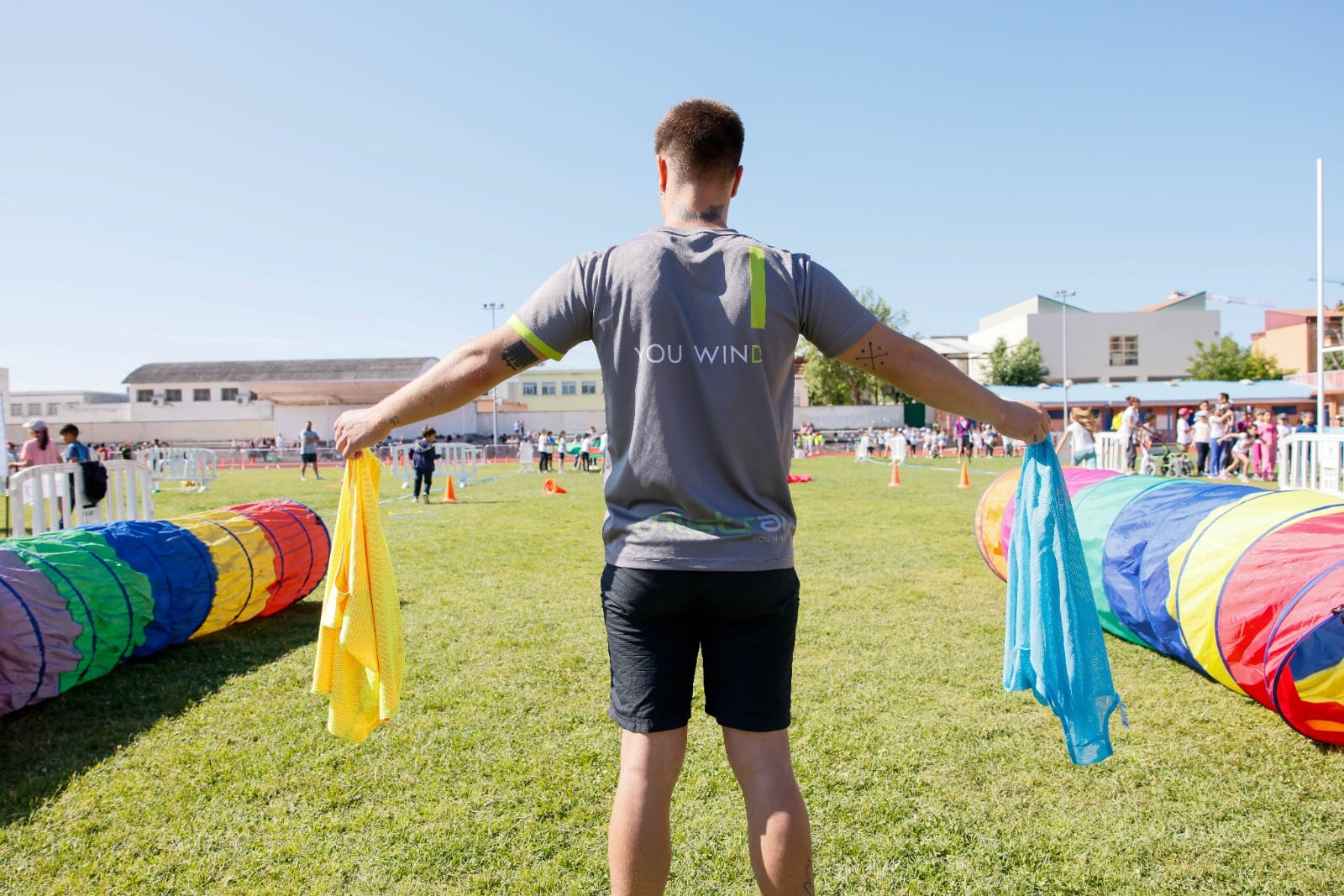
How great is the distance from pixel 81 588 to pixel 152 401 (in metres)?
76.3

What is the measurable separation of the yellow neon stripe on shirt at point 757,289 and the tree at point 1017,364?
213 ft

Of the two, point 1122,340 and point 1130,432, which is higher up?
point 1122,340

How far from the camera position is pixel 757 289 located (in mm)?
1831

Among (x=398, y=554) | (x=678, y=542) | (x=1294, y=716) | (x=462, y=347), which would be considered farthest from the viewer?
(x=398, y=554)

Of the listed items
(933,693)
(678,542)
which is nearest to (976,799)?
(933,693)

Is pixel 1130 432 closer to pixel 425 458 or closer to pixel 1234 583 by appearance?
pixel 425 458

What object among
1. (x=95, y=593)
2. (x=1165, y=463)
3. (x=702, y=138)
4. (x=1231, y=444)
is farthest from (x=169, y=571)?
(x=1231, y=444)

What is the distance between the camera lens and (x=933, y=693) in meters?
4.48

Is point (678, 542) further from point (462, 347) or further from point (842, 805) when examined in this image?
point (842, 805)

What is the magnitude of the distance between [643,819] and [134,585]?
4.57 meters

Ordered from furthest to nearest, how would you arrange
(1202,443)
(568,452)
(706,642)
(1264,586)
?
(568,452)
(1202,443)
(1264,586)
(706,642)

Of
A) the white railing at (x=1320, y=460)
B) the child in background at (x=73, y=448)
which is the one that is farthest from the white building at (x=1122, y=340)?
the child in background at (x=73, y=448)

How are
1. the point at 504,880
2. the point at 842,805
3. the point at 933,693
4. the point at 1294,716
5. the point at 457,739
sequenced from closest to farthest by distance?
the point at 504,880, the point at 842,805, the point at 1294,716, the point at 457,739, the point at 933,693

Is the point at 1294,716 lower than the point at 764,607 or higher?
lower
